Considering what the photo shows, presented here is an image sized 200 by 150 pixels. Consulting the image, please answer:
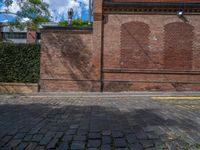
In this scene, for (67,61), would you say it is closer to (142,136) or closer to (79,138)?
(79,138)

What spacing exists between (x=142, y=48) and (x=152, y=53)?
27.8 inches

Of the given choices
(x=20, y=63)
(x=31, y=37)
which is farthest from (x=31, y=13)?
(x=31, y=37)

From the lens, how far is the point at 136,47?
20.2m

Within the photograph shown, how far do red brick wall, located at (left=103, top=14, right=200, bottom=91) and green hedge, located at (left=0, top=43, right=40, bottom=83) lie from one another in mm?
4517

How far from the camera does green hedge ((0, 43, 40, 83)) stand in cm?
2048

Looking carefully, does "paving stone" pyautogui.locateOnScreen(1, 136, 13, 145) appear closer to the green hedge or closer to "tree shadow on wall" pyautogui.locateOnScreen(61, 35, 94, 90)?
"tree shadow on wall" pyautogui.locateOnScreen(61, 35, 94, 90)

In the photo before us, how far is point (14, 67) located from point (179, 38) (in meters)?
10.7

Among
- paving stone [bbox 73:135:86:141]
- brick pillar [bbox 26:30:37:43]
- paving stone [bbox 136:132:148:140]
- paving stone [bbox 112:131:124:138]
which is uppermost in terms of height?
brick pillar [bbox 26:30:37:43]

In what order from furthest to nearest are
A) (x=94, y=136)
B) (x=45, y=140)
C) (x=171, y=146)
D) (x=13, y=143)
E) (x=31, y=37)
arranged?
(x=31, y=37)
(x=94, y=136)
(x=45, y=140)
(x=13, y=143)
(x=171, y=146)

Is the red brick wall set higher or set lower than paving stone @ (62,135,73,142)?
higher

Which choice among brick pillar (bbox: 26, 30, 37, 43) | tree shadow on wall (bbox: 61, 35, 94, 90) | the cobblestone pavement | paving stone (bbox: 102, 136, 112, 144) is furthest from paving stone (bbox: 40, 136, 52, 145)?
brick pillar (bbox: 26, 30, 37, 43)

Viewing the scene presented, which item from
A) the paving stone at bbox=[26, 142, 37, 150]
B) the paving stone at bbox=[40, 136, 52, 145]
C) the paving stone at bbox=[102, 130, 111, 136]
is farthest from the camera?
the paving stone at bbox=[102, 130, 111, 136]

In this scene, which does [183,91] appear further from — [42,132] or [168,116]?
[42,132]

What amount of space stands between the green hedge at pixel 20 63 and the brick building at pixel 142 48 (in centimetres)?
148
